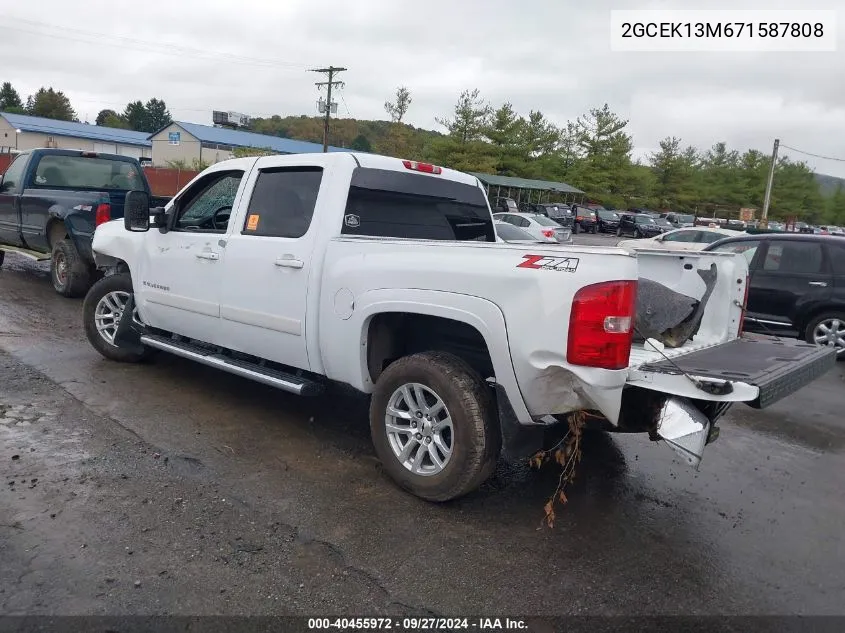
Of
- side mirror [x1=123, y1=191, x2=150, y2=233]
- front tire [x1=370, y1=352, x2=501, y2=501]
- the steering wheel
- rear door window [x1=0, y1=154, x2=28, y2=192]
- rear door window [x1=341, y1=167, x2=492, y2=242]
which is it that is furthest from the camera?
rear door window [x1=0, y1=154, x2=28, y2=192]

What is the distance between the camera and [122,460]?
4.14 meters

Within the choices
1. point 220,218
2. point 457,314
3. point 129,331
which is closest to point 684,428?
point 457,314

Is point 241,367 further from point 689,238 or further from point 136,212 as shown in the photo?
point 689,238

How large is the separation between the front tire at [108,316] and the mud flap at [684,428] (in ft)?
15.4

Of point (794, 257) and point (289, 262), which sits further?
point (794, 257)

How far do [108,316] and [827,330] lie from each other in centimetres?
851

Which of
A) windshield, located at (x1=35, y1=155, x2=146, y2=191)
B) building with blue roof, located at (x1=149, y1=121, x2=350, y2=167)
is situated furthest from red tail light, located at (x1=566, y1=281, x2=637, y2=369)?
building with blue roof, located at (x1=149, y1=121, x2=350, y2=167)

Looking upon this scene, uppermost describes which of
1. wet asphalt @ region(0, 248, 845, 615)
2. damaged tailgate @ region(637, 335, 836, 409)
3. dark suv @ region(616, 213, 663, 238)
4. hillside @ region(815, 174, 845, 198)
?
hillside @ region(815, 174, 845, 198)

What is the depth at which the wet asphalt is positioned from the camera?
9.68ft

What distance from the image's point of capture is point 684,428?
122 inches

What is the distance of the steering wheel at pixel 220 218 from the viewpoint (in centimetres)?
517

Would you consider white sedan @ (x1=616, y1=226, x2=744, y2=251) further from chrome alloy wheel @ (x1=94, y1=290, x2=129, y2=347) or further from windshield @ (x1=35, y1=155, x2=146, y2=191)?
chrome alloy wheel @ (x1=94, y1=290, x2=129, y2=347)

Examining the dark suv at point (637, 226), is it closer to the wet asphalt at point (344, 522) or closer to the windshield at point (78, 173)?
the windshield at point (78, 173)

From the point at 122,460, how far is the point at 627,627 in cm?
306
